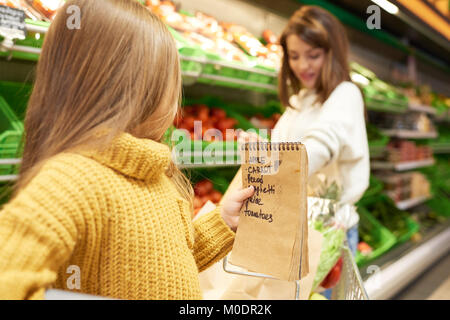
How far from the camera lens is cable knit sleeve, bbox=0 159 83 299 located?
0.55m

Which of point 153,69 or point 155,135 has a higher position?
point 153,69

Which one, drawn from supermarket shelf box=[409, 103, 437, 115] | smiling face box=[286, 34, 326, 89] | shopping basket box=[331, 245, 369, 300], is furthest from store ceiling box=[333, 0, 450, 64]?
shopping basket box=[331, 245, 369, 300]

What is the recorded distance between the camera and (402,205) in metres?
4.00

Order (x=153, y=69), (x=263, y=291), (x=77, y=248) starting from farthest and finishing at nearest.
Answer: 1. (x=263, y=291)
2. (x=153, y=69)
3. (x=77, y=248)

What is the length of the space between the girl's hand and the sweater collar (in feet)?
0.78

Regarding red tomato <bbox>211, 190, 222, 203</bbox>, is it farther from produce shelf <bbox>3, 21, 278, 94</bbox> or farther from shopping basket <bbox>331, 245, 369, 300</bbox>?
shopping basket <bbox>331, 245, 369, 300</bbox>

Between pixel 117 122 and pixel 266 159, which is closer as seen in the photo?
pixel 117 122

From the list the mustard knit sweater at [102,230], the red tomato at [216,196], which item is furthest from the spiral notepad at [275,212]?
the red tomato at [216,196]

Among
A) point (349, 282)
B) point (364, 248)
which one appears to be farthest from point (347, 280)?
point (364, 248)

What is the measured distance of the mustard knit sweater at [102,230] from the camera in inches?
22.3

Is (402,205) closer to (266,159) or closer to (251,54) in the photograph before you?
(251,54)

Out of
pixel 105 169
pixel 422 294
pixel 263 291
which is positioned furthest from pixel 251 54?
pixel 422 294

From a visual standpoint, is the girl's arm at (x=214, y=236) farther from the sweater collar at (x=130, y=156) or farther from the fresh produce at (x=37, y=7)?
the fresh produce at (x=37, y=7)

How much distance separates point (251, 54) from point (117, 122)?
5.57 feet
